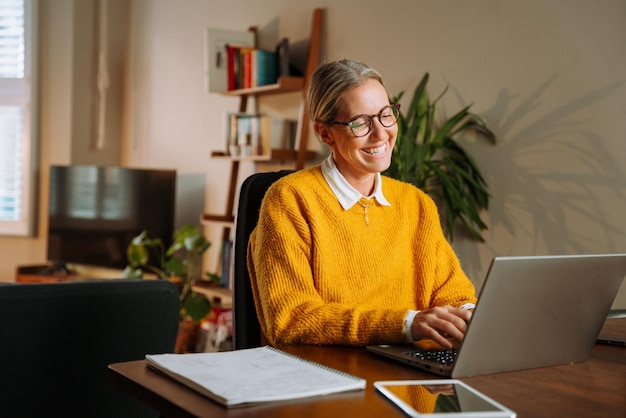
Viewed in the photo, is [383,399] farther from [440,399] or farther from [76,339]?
[76,339]

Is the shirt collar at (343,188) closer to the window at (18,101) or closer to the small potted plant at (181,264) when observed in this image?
the small potted plant at (181,264)

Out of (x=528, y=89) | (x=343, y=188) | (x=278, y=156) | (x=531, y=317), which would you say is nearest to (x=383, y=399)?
(x=531, y=317)

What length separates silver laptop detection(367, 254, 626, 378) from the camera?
3.97 feet

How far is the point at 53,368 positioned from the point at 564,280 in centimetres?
137

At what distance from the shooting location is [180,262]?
4.70 m

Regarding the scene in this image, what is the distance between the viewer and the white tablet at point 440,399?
101cm

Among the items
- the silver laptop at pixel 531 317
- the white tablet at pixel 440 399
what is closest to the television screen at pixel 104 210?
the silver laptop at pixel 531 317

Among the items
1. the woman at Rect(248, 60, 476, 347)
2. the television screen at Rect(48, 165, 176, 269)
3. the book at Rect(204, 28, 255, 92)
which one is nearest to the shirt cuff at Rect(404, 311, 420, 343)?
the woman at Rect(248, 60, 476, 347)

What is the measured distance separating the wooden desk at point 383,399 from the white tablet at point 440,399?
0.8 inches

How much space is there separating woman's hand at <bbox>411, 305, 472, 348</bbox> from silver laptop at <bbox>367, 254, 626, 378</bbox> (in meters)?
0.02

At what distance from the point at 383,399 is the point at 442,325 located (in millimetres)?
314

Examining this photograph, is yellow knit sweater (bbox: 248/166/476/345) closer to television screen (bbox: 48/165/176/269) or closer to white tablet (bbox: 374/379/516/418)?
white tablet (bbox: 374/379/516/418)

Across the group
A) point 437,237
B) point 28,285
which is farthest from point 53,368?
point 437,237

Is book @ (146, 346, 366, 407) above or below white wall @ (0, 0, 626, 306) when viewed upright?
below
